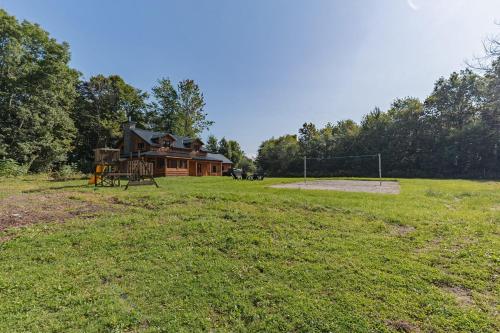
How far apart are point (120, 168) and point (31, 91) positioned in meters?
17.5

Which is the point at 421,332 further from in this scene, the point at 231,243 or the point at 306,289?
the point at 231,243

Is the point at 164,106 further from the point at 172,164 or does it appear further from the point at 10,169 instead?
the point at 10,169

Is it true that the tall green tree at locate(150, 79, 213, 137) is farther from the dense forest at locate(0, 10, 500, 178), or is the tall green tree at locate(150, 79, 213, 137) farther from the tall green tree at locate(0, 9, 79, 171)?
the tall green tree at locate(0, 9, 79, 171)

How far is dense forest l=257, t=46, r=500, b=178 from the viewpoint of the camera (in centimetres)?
3222

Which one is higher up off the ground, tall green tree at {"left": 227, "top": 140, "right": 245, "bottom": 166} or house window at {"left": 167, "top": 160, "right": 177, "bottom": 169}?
tall green tree at {"left": 227, "top": 140, "right": 245, "bottom": 166}

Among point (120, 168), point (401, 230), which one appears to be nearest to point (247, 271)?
point (401, 230)

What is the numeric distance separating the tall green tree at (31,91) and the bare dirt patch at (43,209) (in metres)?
19.7

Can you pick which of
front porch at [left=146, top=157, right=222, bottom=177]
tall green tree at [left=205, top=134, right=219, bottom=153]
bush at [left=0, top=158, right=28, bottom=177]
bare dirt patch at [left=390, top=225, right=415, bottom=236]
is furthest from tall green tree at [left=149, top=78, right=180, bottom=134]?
bare dirt patch at [left=390, top=225, right=415, bottom=236]

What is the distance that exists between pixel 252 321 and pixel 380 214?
5978 millimetres

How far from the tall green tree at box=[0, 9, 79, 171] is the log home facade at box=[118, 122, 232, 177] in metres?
6.81

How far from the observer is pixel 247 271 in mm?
4223

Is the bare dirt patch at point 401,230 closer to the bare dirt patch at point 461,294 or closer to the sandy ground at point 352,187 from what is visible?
the bare dirt patch at point 461,294

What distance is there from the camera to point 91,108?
37.2 metres

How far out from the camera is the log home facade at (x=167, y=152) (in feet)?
88.4
